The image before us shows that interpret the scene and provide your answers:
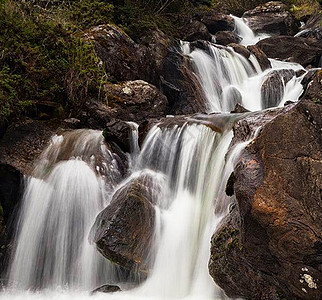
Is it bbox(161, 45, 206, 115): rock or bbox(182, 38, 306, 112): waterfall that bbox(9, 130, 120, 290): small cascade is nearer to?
bbox(161, 45, 206, 115): rock

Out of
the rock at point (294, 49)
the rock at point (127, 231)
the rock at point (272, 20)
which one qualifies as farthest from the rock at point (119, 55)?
the rock at point (272, 20)

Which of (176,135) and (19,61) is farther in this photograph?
(19,61)

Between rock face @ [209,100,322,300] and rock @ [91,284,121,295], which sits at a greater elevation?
rock face @ [209,100,322,300]

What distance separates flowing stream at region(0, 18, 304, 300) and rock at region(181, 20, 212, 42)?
31.5 ft

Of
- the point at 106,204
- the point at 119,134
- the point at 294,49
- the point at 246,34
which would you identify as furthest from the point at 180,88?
the point at 246,34

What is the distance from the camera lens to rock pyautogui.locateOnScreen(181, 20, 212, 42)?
16.2m

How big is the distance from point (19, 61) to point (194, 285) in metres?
Answer: 5.86

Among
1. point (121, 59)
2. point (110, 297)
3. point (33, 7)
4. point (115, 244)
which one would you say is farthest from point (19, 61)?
point (110, 297)

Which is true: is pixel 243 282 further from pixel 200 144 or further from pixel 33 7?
pixel 33 7

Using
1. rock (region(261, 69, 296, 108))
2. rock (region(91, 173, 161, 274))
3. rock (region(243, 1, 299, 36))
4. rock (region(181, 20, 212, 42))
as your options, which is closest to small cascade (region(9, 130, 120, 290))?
rock (region(91, 173, 161, 274))

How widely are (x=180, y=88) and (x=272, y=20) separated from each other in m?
12.8

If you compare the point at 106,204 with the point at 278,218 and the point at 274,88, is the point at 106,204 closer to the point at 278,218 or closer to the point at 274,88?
the point at 278,218

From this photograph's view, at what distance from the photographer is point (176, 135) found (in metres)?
7.22

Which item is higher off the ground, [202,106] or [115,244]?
[202,106]
